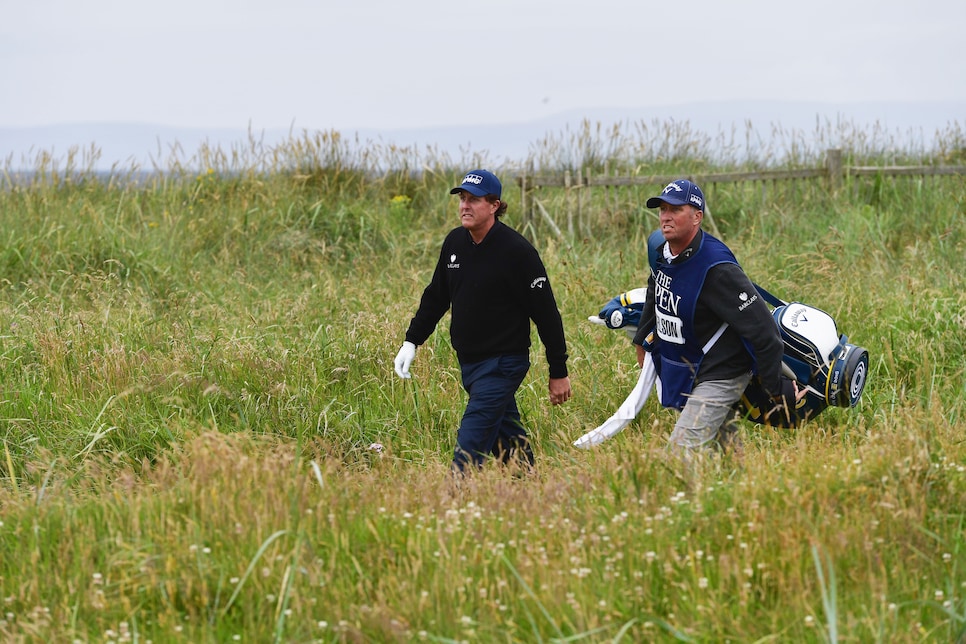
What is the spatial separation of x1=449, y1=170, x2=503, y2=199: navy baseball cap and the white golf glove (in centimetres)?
91

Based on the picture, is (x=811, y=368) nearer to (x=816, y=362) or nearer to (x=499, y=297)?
(x=816, y=362)

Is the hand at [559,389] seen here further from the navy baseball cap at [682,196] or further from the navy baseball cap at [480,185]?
the navy baseball cap at [682,196]

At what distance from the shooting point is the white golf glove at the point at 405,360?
5.39m

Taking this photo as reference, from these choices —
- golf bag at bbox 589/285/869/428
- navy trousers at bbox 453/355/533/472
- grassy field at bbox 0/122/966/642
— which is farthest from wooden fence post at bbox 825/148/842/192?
navy trousers at bbox 453/355/533/472

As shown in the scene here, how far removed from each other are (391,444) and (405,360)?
1.89ft

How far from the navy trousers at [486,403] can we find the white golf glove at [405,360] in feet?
1.02

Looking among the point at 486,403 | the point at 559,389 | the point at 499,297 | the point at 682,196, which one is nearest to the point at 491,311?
the point at 499,297

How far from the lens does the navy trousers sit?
16.6 ft

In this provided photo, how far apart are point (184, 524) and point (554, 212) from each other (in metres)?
8.94

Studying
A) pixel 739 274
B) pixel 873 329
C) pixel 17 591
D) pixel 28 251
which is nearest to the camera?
pixel 17 591

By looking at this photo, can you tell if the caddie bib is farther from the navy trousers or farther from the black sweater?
the navy trousers

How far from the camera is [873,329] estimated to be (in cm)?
686

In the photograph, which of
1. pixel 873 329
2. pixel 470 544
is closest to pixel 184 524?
pixel 470 544

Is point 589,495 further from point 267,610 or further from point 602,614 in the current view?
point 267,610
